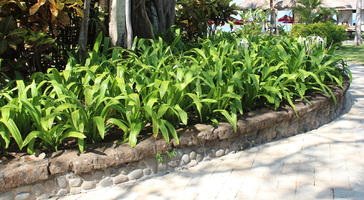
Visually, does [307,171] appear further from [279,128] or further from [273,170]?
[279,128]

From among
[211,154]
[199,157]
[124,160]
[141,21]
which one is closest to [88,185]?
[124,160]

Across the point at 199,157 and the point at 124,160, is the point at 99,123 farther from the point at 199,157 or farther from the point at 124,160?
the point at 199,157

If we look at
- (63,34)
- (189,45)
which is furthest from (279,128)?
(63,34)

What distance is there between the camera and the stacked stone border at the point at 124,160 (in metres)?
2.52

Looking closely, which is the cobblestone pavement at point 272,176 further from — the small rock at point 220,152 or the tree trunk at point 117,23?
the tree trunk at point 117,23

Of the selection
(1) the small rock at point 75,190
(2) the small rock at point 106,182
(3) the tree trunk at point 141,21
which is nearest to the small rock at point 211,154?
(2) the small rock at point 106,182

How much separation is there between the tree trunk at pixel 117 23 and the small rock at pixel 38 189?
2.41 meters

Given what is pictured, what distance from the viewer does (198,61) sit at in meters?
4.23

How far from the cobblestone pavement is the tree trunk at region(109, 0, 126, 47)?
7.25 feet

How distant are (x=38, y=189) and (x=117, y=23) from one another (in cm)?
252

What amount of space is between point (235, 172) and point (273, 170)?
318 mm

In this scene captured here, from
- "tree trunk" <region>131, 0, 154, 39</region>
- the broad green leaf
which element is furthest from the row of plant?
"tree trunk" <region>131, 0, 154, 39</region>

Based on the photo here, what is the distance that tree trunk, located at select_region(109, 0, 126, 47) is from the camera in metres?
4.45

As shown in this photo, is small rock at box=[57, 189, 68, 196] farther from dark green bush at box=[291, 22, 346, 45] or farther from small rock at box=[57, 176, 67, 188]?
dark green bush at box=[291, 22, 346, 45]
